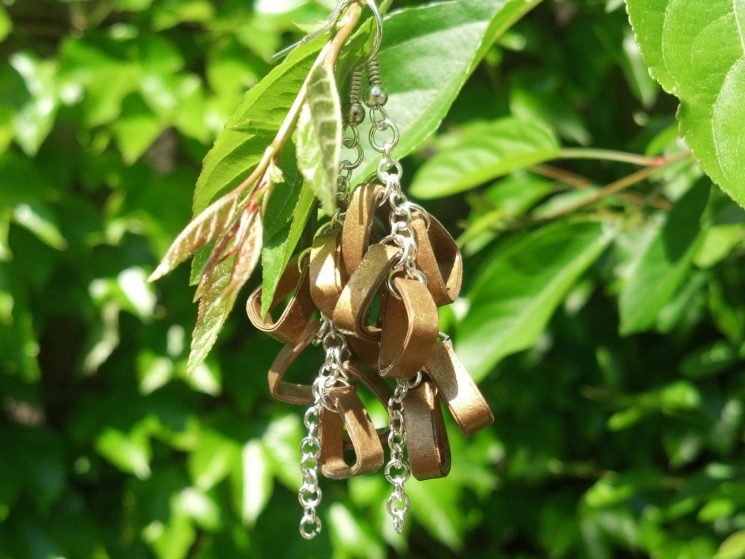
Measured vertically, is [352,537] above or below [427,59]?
below

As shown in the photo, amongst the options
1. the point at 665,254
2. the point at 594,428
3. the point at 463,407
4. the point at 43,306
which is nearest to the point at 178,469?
the point at 43,306

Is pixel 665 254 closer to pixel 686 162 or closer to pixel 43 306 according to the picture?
pixel 686 162

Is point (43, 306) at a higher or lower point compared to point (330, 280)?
lower

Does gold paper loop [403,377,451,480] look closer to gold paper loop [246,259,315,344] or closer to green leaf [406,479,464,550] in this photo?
gold paper loop [246,259,315,344]

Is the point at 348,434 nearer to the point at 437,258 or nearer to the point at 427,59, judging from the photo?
the point at 437,258

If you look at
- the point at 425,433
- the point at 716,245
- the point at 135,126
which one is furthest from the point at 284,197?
the point at 135,126

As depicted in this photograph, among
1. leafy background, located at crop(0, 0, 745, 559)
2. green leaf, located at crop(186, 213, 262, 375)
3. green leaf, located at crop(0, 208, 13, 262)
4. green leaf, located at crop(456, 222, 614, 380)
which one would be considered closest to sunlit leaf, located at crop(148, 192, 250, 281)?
green leaf, located at crop(186, 213, 262, 375)
